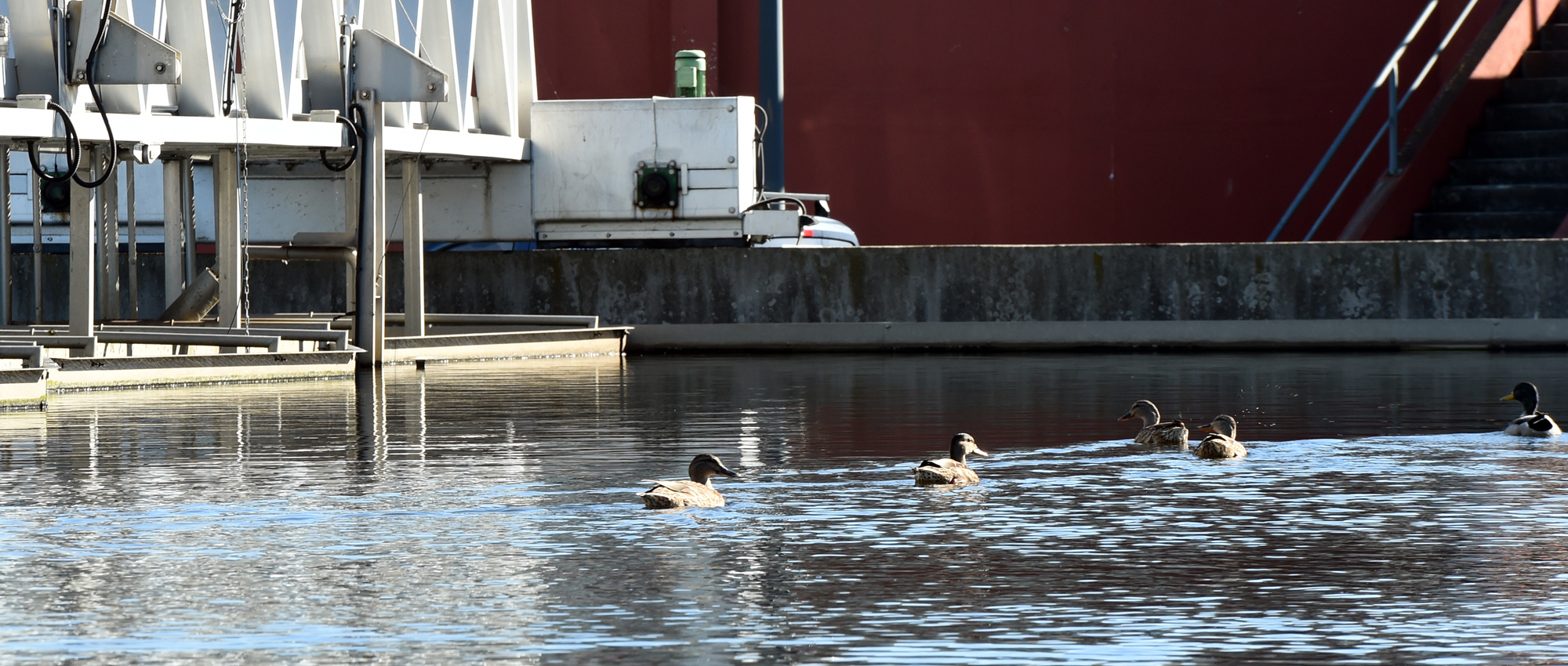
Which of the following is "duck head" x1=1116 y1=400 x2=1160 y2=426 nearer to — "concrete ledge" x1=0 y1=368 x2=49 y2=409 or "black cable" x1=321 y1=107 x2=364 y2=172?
"concrete ledge" x1=0 y1=368 x2=49 y2=409

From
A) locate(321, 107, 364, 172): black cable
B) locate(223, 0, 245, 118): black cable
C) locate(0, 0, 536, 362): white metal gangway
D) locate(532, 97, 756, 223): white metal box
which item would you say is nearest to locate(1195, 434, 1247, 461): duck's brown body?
locate(0, 0, 536, 362): white metal gangway

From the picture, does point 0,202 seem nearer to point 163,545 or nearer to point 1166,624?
point 163,545

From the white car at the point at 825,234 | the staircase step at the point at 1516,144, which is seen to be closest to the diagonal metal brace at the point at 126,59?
the white car at the point at 825,234

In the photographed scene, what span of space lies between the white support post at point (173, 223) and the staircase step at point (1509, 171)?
15.7 m

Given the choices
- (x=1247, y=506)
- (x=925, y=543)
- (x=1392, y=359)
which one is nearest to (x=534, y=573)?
(x=925, y=543)

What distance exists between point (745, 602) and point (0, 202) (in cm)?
1872

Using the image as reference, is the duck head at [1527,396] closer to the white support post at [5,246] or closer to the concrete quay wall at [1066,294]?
the concrete quay wall at [1066,294]

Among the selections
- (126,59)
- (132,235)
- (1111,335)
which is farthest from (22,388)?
(1111,335)

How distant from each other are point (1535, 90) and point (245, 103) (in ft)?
58.2

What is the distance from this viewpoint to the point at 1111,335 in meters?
25.8

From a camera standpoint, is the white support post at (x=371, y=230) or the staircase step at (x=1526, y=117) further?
the staircase step at (x=1526, y=117)

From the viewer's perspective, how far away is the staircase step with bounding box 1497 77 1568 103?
31422 millimetres

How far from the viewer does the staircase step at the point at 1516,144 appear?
30406mm

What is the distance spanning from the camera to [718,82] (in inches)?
1427
